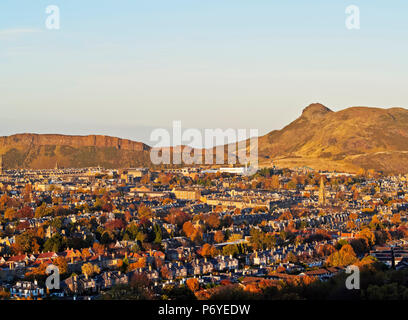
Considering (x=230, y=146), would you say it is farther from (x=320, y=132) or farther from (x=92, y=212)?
(x=92, y=212)

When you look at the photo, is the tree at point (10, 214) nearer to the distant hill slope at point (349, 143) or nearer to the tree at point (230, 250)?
the tree at point (230, 250)

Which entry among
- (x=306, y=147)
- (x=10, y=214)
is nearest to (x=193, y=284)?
(x=10, y=214)

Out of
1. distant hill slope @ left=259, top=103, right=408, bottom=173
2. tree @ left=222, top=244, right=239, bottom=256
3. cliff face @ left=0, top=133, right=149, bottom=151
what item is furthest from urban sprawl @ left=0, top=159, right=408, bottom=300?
cliff face @ left=0, top=133, right=149, bottom=151

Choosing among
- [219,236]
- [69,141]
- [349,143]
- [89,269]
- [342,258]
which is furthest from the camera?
[69,141]

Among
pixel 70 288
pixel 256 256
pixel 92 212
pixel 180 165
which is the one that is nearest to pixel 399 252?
pixel 256 256

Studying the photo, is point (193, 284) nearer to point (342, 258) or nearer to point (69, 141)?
point (342, 258)

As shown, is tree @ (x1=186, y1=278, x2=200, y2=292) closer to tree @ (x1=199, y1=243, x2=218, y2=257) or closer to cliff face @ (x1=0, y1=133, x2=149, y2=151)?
tree @ (x1=199, y1=243, x2=218, y2=257)

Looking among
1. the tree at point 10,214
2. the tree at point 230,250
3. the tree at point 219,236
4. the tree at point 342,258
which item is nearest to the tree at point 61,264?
the tree at point 230,250
